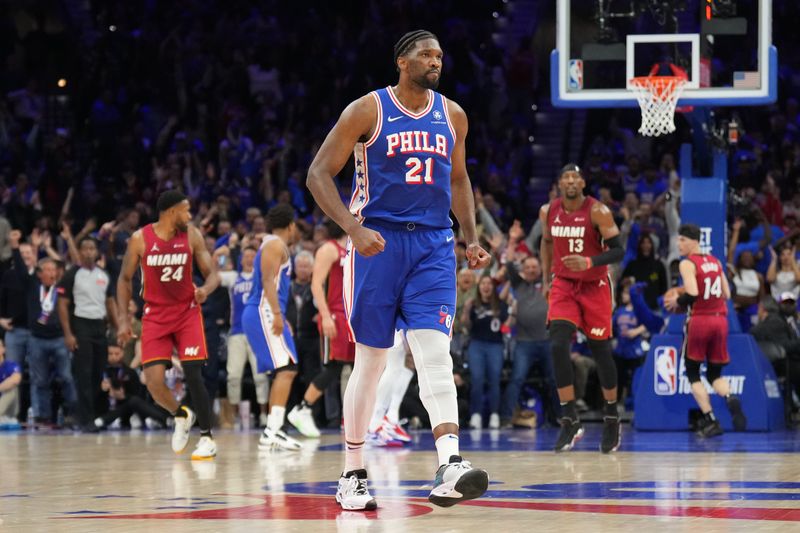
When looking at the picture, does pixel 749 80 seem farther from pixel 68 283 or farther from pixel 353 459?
pixel 68 283

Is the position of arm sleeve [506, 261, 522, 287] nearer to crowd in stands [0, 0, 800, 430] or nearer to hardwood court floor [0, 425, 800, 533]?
crowd in stands [0, 0, 800, 430]

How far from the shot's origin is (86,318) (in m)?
16.2

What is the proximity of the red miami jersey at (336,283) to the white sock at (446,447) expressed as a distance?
6.57 m

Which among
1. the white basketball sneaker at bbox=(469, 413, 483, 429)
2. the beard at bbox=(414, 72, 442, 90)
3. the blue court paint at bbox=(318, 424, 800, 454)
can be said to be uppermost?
the beard at bbox=(414, 72, 442, 90)

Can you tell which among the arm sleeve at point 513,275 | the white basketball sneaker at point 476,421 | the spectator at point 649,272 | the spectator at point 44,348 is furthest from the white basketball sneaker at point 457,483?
the spectator at point 44,348

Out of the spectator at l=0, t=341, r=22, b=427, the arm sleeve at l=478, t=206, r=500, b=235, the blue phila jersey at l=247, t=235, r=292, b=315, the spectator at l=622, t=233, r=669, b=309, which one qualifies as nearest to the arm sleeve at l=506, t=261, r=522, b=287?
the arm sleeve at l=478, t=206, r=500, b=235

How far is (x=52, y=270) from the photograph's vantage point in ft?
55.6

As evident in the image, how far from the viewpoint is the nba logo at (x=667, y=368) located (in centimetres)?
1401

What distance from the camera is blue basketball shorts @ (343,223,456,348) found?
22.7 ft

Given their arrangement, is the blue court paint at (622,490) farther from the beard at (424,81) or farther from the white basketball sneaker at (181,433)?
the white basketball sneaker at (181,433)

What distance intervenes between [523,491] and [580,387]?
316 inches

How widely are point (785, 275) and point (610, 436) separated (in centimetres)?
596

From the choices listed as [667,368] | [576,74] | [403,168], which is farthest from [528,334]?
[403,168]

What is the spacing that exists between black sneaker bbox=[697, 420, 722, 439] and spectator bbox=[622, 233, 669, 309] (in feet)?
12.2
